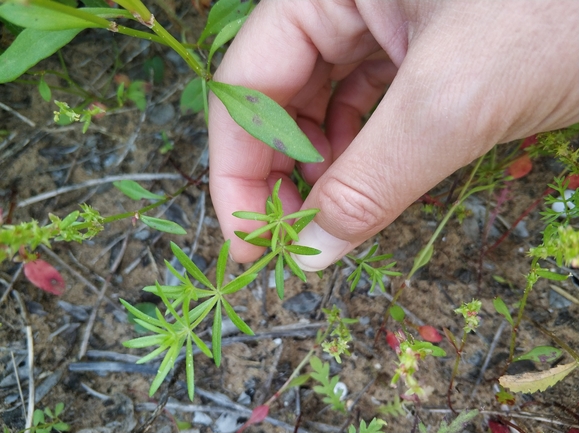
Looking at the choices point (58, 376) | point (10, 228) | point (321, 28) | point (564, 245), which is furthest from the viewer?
point (58, 376)

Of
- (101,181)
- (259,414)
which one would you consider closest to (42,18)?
(101,181)

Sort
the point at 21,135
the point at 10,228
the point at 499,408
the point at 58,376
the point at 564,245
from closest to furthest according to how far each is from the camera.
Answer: the point at 10,228, the point at 564,245, the point at 499,408, the point at 58,376, the point at 21,135

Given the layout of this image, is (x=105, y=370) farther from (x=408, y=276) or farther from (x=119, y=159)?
(x=408, y=276)

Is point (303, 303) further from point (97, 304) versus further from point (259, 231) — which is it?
point (97, 304)

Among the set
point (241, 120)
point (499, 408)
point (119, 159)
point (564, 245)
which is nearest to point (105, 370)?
point (119, 159)

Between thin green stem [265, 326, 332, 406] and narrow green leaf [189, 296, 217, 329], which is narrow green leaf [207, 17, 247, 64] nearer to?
narrow green leaf [189, 296, 217, 329]

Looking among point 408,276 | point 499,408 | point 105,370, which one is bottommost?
point 499,408

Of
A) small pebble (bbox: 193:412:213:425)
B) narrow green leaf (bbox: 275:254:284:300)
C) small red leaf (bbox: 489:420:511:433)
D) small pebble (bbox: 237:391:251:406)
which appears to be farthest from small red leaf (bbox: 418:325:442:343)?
small pebble (bbox: 193:412:213:425)
